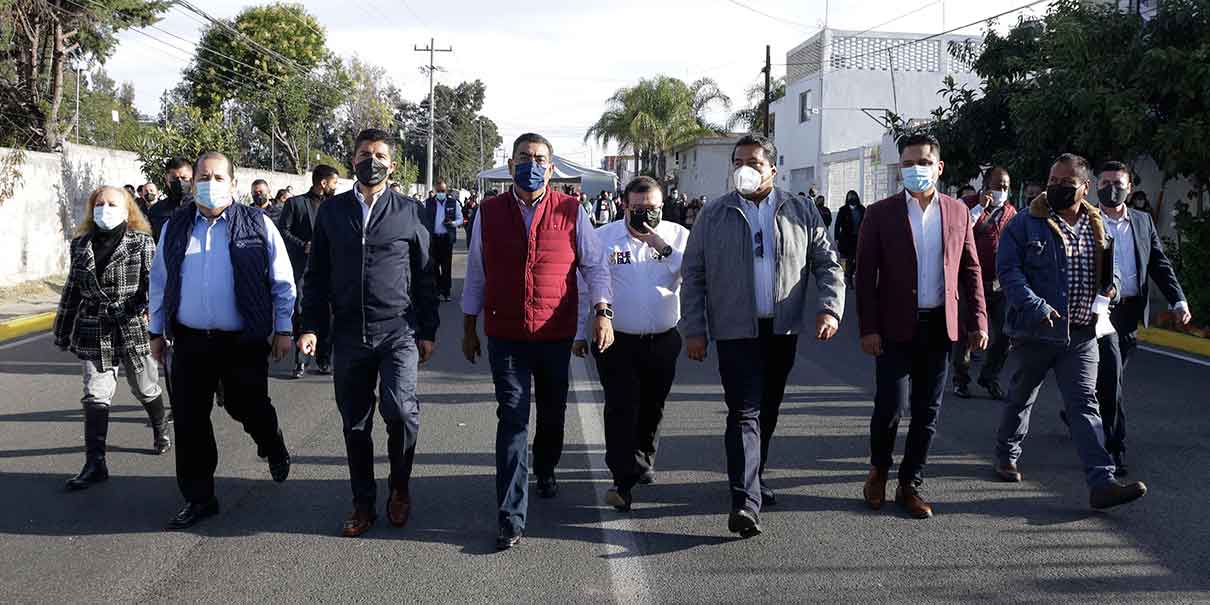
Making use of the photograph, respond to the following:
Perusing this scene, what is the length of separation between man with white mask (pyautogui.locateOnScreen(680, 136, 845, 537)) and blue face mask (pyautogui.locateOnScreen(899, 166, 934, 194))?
0.60 metres

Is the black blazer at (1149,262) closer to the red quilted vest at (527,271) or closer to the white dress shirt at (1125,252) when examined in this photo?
the white dress shirt at (1125,252)

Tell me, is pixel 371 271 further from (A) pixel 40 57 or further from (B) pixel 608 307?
(A) pixel 40 57

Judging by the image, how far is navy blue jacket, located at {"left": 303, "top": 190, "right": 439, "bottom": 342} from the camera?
208 inches

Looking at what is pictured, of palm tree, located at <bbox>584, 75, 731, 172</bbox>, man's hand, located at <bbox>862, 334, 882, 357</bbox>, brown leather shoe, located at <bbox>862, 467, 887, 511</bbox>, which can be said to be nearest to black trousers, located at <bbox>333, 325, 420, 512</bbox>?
man's hand, located at <bbox>862, 334, 882, 357</bbox>

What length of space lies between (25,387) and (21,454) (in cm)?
284

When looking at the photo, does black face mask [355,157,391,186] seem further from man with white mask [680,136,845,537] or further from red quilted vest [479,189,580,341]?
man with white mask [680,136,845,537]

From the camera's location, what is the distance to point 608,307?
5.44 meters

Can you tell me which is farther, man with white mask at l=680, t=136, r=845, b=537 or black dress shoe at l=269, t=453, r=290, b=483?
black dress shoe at l=269, t=453, r=290, b=483

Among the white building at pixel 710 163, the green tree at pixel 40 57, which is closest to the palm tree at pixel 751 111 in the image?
the white building at pixel 710 163

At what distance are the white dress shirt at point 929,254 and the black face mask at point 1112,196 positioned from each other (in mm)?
1623

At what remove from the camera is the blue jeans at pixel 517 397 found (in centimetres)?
519

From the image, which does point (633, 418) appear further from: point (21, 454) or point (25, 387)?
point (25, 387)

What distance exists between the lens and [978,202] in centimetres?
1152

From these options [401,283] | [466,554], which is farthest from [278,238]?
[466,554]
